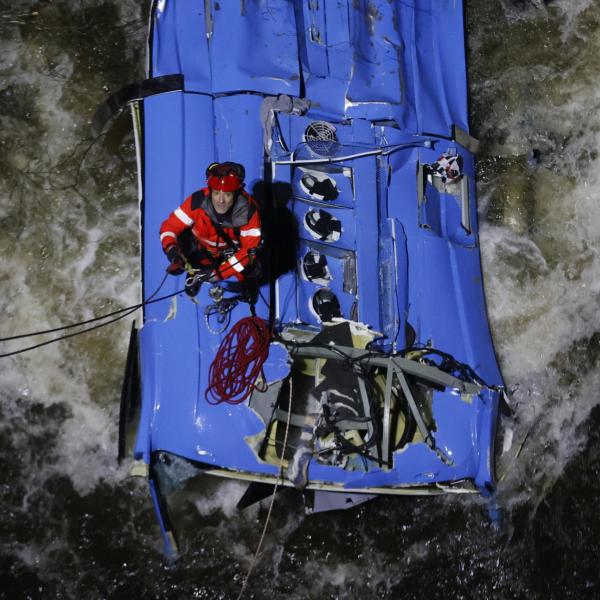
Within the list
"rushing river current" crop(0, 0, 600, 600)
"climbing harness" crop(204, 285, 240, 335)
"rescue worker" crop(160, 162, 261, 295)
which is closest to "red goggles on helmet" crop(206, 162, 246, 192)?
"rescue worker" crop(160, 162, 261, 295)

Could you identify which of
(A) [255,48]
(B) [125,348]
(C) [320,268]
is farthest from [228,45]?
(B) [125,348]

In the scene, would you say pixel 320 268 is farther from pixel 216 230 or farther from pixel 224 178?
pixel 224 178

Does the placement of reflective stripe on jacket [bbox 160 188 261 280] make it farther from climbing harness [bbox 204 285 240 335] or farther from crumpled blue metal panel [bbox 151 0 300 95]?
crumpled blue metal panel [bbox 151 0 300 95]

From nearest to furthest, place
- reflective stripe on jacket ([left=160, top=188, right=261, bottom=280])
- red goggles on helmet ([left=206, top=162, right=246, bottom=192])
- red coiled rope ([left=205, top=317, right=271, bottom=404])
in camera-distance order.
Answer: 1. red goggles on helmet ([left=206, top=162, right=246, bottom=192])
2. reflective stripe on jacket ([left=160, top=188, right=261, bottom=280])
3. red coiled rope ([left=205, top=317, right=271, bottom=404])

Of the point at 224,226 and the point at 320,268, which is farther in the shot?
the point at 320,268

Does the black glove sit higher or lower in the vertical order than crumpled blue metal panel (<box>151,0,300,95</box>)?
lower

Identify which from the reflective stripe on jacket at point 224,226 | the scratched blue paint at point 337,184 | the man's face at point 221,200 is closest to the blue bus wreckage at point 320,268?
the scratched blue paint at point 337,184

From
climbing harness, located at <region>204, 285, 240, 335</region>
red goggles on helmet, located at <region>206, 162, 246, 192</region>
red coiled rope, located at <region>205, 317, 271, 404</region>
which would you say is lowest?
red coiled rope, located at <region>205, 317, 271, 404</region>
